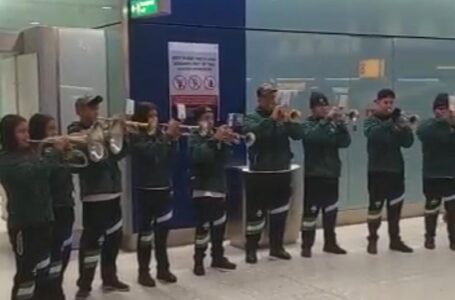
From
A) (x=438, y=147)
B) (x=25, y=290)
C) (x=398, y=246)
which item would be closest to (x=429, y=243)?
(x=398, y=246)

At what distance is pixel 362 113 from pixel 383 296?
3.22 metres

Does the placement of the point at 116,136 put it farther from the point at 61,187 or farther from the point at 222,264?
the point at 222,264

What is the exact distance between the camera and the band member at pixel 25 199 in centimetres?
400

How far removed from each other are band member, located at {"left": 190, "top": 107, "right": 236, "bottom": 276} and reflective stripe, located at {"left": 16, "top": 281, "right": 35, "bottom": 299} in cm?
155

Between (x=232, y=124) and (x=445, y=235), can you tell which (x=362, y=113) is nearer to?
(x=445, y=235)

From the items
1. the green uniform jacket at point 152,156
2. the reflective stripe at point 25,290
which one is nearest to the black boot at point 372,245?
the green uniform jacket at point 152,156

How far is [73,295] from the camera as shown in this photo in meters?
4.88

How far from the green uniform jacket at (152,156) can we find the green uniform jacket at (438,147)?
7.68 feet

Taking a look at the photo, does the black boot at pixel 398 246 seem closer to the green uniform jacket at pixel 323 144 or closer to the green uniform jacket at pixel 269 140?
the green uniform jacket at pixel 323 144

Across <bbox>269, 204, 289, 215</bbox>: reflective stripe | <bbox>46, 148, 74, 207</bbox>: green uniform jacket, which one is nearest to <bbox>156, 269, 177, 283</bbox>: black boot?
<bbox>46, 148, 74, 207</bbox>: green uniform jacket

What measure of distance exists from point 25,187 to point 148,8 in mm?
2193

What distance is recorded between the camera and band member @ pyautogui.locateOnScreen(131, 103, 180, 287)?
5.05 m

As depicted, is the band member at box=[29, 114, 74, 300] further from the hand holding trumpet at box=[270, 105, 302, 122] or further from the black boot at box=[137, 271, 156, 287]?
the hand holding trumpet at box=[270, 105, 302, 122]

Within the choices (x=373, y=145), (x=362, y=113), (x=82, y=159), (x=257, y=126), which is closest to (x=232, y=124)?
(x=257, y=126)
